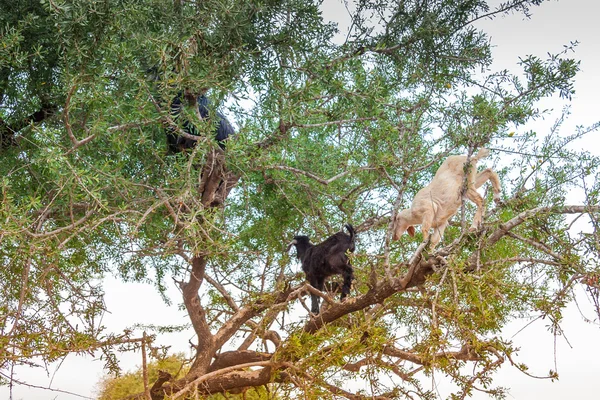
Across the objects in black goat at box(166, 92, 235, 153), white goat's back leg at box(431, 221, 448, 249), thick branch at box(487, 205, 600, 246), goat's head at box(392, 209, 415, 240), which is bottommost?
thick branch at box(487, 205, 600, 246)

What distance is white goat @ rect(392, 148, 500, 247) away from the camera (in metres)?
3.14

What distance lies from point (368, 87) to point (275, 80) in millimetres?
511

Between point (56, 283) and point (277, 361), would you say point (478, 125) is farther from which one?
point (56, 283)

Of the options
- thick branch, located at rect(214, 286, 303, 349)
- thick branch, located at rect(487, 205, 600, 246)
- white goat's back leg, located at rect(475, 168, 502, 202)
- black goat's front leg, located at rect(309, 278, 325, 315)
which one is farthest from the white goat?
thick branch, located at rect(214, 286, 303, 349)

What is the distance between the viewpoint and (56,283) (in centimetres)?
430

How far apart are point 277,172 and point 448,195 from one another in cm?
140

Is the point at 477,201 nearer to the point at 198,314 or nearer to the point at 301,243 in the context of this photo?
the point at 301,243

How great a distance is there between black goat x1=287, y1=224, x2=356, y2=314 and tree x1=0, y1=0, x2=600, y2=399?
13 cm

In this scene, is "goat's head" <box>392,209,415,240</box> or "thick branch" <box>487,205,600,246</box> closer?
"thick branch" <box>487,205,600,246</box>

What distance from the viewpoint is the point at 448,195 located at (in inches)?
124

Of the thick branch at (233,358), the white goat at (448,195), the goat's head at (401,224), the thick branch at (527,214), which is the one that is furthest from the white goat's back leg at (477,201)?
the thick branch at (233,358)

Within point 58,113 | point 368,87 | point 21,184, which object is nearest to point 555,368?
point 368,87

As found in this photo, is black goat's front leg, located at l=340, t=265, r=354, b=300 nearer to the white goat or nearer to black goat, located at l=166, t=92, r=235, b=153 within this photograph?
the white goat

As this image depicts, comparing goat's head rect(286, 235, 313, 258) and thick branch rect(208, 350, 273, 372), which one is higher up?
goat's head rect(286, 235, 313, 258)
